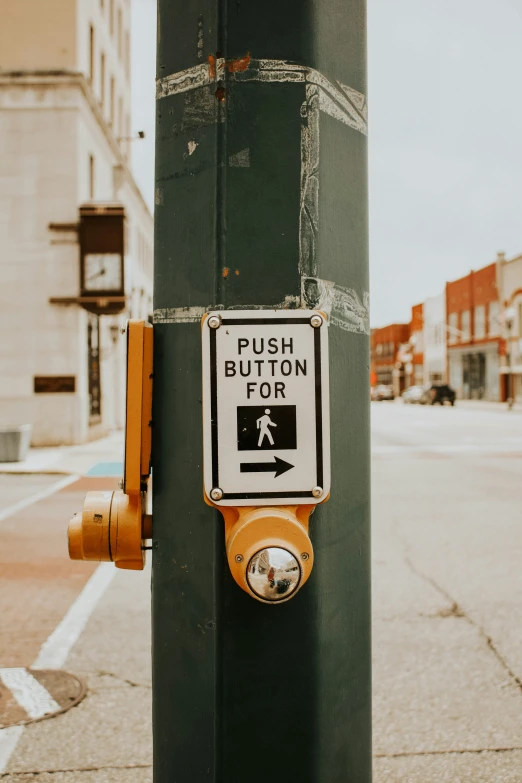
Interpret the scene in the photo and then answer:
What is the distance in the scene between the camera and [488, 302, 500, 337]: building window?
2062 inches

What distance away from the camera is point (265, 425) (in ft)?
4.78

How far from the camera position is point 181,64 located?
1.54m

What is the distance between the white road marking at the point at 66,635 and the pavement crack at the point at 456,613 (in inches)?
100

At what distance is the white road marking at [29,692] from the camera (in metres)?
3.62

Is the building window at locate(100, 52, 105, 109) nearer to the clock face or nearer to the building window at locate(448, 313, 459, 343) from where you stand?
the clock face

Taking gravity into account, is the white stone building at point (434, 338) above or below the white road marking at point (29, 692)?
above

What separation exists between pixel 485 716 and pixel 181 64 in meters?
3.40

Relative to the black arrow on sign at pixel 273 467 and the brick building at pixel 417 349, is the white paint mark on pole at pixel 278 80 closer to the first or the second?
the black arrow on sign at pixel 273 467

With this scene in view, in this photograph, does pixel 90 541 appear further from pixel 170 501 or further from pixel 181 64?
pixel 181 64

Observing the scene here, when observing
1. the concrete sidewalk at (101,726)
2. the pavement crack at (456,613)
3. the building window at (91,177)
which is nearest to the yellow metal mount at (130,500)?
the concrete sidewalk at (101,726)

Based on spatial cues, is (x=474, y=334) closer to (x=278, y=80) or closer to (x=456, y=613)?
(x=456, y=613)

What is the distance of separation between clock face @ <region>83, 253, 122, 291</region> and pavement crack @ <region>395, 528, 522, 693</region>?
1351cm

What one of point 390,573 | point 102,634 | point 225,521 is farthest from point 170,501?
point 390,573

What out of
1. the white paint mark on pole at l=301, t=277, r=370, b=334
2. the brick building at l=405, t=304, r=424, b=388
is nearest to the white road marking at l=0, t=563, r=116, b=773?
the white paint mark on pole at l=301, t=277, r=370, b=334
